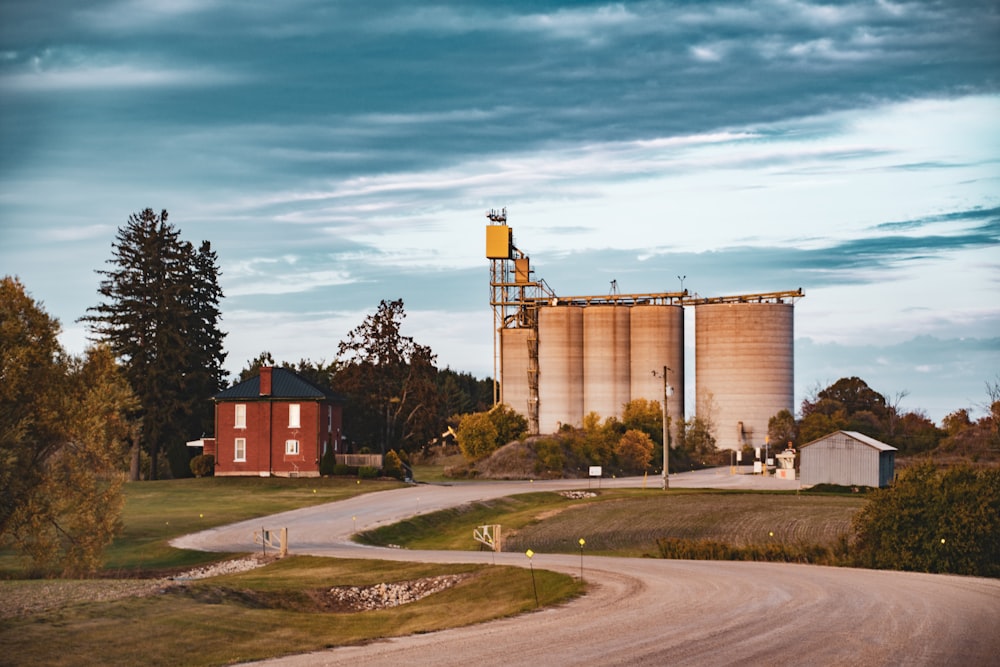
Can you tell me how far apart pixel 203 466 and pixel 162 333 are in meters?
15.9

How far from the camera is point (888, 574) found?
36.0m

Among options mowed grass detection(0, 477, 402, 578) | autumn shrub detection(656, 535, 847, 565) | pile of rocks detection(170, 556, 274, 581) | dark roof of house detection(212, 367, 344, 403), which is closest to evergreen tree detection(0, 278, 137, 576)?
A: mowed grass detection(0, 477, 402, 578)

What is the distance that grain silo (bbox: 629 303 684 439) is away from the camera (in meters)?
127

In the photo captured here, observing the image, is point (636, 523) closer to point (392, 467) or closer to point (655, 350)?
point (392, 467)

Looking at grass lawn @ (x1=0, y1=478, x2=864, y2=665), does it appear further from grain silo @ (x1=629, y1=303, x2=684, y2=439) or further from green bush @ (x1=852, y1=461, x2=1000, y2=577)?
grain silo @ (x1=629, y1=303, x2=684, y2=439)

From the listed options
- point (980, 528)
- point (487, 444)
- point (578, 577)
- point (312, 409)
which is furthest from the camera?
point (487, 444)

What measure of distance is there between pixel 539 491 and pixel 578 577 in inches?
1734

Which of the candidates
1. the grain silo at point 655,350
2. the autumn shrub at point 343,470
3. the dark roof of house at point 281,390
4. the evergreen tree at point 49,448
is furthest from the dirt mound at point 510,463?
the evergreen tree at point 49,448

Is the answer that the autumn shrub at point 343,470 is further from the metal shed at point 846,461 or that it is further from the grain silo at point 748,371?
the grain silo at point 748,371

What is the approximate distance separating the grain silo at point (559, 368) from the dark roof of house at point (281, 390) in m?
39.4

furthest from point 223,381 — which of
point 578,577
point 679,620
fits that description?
point 679,620

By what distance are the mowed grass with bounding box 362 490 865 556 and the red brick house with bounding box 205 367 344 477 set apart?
25.6 metres

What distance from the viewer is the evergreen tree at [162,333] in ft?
335

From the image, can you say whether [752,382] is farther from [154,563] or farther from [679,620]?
[679,620]
